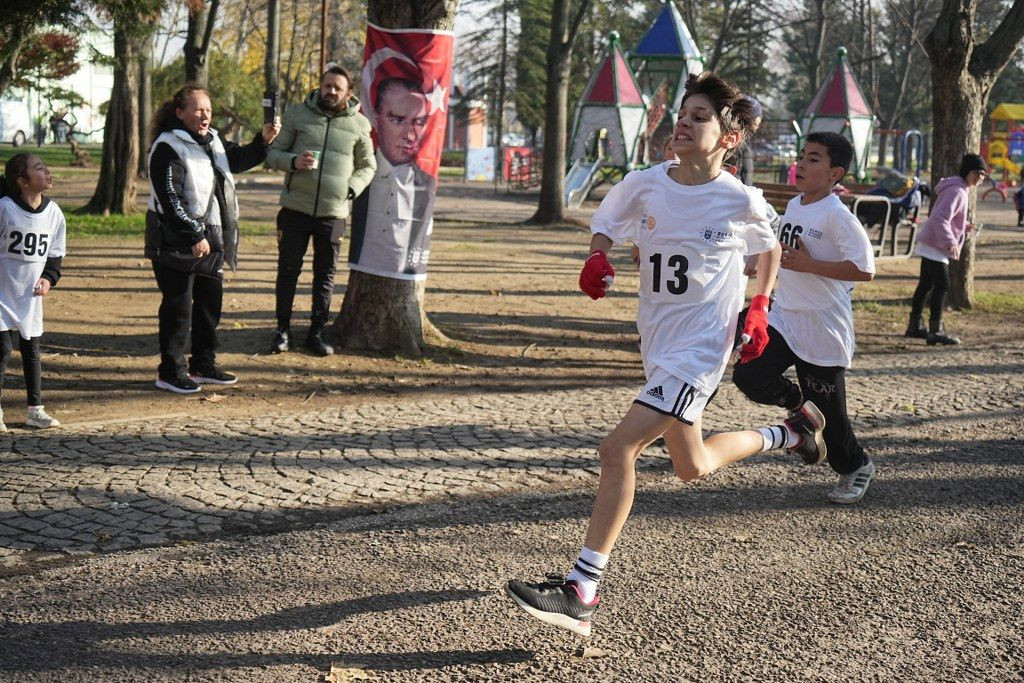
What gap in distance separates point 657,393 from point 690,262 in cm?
53

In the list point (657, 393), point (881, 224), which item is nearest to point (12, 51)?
point (657, 393)

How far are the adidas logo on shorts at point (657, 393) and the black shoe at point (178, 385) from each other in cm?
441

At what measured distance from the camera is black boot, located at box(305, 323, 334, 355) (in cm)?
887

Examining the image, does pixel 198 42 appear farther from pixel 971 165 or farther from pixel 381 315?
pixel 971 165

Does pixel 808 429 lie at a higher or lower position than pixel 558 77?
lower

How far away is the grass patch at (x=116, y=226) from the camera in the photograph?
16.6 meters

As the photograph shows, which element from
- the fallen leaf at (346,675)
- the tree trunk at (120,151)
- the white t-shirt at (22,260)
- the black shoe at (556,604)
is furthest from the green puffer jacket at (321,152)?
the tree trunk at (120,151)

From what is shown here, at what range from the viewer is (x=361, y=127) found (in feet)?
28.3

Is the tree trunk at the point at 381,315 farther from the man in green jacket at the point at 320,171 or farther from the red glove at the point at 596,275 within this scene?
the red glove at the point at 596,275

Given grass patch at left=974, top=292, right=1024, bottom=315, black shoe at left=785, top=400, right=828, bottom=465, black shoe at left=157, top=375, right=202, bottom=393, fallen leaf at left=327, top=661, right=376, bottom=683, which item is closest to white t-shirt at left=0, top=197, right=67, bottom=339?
black shoe at left=157, top=375, right=202, bottom=393

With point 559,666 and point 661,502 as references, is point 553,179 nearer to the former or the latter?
point 661,502

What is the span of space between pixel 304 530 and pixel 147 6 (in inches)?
287

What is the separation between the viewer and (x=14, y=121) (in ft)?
191

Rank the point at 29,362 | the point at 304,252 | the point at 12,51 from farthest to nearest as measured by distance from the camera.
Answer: the point at 12,51 < the point at 304,252 < the point at 29,362
